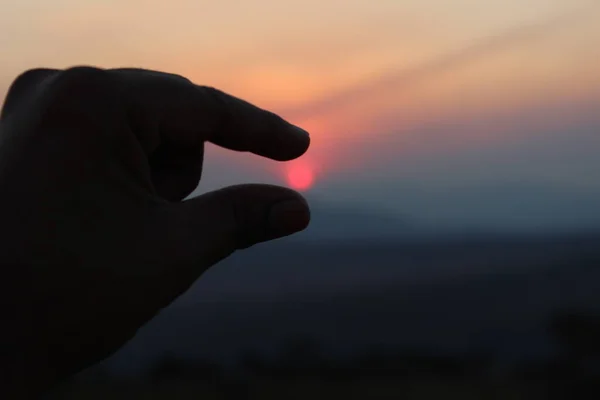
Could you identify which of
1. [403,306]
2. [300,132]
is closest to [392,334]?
[403,306]

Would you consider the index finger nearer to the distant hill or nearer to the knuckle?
the knuckle

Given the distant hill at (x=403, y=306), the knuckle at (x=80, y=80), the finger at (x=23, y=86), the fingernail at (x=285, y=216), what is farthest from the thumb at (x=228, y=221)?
the distant hill at (x=403, y=306)

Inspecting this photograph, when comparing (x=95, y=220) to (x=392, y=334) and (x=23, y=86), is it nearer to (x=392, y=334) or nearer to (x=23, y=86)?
(x=23, y=86)

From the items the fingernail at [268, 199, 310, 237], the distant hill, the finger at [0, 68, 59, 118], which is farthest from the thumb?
the distant hill

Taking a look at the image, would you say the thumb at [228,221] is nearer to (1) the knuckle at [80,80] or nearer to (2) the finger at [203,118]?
(2) the finger at [203,118]

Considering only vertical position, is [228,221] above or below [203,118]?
below

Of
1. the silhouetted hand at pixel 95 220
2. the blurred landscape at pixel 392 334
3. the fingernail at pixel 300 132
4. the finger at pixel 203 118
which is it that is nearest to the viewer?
the silhouetted hand at pixel 95 220

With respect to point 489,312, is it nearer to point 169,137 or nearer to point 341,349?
point 341,349
